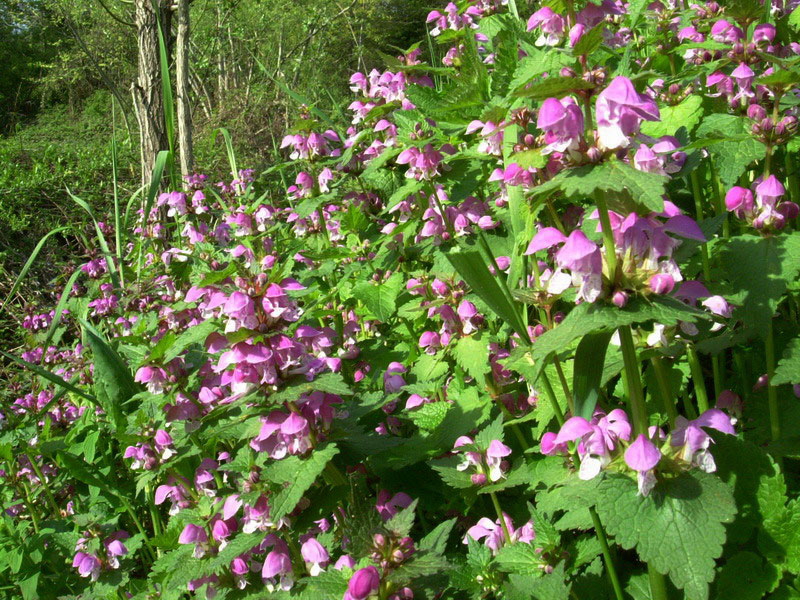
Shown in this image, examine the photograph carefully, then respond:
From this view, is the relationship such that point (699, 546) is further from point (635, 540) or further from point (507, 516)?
point (507, 516)

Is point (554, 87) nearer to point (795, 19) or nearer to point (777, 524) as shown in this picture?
point (777, 524)

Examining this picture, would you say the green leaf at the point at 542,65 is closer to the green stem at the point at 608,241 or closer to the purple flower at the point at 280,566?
the green stem at the point at 608,241

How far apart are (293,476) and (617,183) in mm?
1017

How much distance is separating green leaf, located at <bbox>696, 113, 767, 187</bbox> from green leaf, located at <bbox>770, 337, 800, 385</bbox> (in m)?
0.44

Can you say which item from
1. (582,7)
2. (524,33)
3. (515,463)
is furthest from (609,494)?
(524,33)

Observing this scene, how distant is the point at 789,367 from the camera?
1511mm

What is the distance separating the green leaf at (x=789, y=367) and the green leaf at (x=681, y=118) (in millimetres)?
Answer: 763

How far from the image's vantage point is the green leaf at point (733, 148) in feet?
5.49

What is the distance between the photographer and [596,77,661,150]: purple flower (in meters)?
1.02

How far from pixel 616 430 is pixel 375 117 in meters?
2.05

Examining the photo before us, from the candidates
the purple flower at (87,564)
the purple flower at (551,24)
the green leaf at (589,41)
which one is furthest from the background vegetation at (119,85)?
the green leaf at (589,41)

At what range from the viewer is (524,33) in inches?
78.3

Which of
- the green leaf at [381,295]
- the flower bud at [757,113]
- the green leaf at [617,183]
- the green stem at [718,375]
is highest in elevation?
the green leaf at [617,183]

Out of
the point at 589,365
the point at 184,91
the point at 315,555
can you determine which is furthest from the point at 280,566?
the point at 184,91
